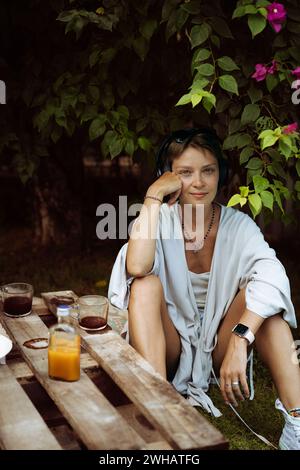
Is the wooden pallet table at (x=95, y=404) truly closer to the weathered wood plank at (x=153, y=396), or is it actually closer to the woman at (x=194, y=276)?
the weathered wood plank at (x=153, y=396)

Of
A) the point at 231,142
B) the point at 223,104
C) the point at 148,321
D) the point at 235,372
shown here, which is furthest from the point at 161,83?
the point at 235,372

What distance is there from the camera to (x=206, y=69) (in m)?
2.47

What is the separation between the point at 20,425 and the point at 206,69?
1499 mm

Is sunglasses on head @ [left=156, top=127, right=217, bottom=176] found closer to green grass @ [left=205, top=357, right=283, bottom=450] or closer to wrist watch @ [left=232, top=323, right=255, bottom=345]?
wrist watch @ [left=232, top=323, right=255, bottom=345]

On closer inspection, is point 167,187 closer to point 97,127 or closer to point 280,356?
point 97,127

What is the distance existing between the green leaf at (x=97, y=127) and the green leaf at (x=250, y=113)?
0.71 m

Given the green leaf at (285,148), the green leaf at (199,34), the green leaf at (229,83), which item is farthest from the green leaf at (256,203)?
the green leaf at (199,34)

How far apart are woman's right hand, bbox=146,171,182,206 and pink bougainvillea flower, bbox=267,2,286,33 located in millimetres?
695

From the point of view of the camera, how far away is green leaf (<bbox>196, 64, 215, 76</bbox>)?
96.8 inches

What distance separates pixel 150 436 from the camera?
5.66ft

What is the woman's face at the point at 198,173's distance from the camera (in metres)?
2.64

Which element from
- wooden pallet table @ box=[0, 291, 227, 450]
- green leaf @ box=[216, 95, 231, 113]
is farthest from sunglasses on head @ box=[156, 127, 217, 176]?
wooden pallet table @ box=[0, 291, 227, 450]
